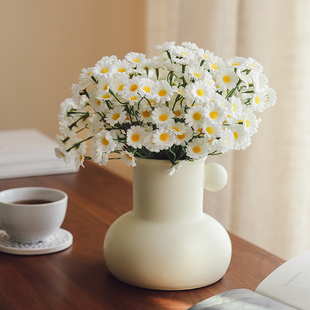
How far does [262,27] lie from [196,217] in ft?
3.33

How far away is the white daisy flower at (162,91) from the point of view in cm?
52

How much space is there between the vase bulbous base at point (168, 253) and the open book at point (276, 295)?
87mm

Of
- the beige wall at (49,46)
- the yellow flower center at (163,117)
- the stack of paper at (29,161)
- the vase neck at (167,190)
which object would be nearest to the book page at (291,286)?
the vase neck at (167,190)

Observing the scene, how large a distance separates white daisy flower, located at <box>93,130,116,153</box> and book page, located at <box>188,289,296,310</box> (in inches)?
8.3

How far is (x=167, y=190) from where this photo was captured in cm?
62

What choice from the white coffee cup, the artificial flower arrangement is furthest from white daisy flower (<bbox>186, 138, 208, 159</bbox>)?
the white coffee cup

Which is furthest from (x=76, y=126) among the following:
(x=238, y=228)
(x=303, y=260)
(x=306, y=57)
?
(x=238, y=228)

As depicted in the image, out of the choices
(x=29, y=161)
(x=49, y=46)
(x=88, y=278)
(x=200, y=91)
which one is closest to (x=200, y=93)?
(x=200, y=91)

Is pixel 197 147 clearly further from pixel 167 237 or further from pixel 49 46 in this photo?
pixel 49 46

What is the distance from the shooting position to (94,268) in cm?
70

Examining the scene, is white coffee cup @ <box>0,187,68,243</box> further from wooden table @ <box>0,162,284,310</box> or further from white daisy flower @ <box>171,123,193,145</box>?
white daisy flower @ <box>171,123,193,145</box>

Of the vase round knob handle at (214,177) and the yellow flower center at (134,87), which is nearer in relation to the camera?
the yellow flower center at (134,87)

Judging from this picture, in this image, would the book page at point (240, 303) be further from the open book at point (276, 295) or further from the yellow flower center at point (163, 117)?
the yellow flower center at point (163, 117)

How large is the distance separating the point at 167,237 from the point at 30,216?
0.26 m
